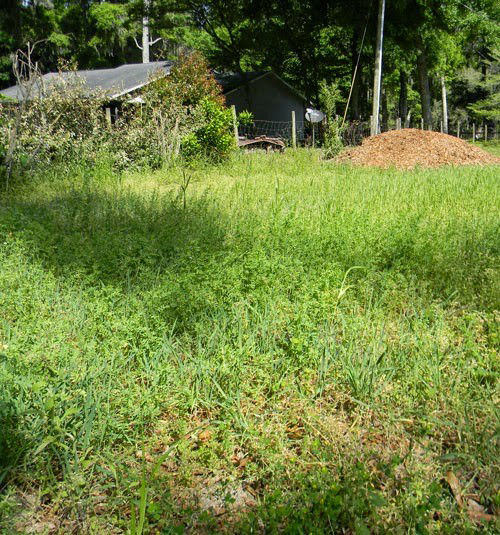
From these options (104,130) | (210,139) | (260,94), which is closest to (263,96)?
(260,94)

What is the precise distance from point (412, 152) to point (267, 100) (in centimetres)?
1989

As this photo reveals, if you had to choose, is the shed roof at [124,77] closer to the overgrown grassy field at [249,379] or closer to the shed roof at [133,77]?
the shed roof at [133,77]

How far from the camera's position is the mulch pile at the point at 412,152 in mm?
12875

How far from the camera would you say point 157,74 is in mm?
14383

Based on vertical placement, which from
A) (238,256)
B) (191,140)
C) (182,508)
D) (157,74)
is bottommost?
(182,508)

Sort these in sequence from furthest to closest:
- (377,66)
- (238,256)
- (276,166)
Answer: (377,66) → (276,166) → (238,256)

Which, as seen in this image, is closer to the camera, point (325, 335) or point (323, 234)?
point (325, 335)

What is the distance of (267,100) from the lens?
31.7 meters

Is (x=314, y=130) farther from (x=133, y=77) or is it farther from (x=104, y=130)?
(x=104, y=130)

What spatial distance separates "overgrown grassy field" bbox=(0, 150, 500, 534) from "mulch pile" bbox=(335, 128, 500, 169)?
8227mm

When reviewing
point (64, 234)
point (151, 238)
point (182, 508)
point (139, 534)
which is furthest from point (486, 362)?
point (64, 234)

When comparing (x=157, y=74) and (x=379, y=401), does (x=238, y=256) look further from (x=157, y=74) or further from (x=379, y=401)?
(x=157, y=74)

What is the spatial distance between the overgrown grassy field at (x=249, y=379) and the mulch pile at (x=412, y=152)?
8.23m

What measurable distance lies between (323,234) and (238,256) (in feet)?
3.65
